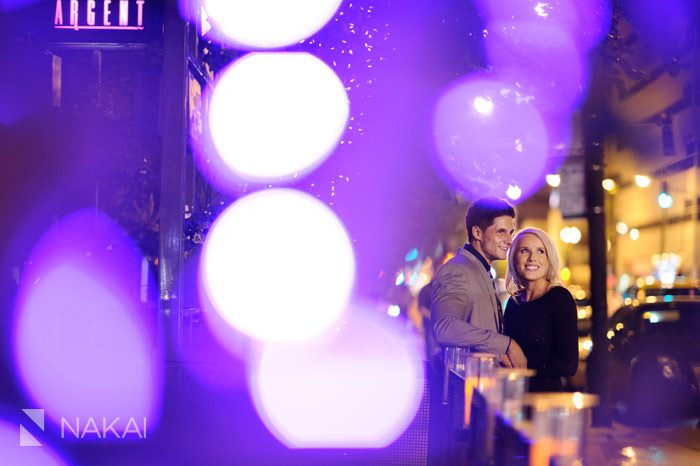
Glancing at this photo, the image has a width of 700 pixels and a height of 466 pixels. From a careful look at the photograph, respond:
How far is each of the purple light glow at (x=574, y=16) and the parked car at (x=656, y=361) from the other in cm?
683

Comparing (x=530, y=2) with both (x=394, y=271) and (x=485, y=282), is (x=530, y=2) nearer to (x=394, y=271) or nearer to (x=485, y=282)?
(x=485, y=282)

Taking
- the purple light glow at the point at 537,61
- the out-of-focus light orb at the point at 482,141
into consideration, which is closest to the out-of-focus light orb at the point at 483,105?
the out-of-focus light orb at the point at 482,141

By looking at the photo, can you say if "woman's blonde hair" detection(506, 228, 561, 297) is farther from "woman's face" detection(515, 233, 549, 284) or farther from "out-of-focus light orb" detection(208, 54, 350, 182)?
"out-of-focus light orb" detection(208, 54, 350, 182)

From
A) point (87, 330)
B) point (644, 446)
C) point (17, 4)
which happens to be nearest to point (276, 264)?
point (87, 330)

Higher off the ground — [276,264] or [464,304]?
[276,264]

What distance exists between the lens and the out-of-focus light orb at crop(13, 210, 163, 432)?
602cm

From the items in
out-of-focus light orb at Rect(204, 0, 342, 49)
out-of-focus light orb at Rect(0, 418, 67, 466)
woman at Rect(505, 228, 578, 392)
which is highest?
out-of-focus light orb at Rect(204, 0, 342, 49)

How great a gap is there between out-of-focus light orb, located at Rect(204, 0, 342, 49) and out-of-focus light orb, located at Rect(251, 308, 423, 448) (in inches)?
110

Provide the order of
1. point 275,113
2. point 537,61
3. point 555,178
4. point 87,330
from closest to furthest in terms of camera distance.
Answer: point 87,330 < point 537,61 < point 275,113 < point 555,178

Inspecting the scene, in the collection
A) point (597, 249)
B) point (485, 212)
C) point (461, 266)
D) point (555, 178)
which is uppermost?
point (555, 178)

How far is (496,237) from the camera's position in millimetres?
5777

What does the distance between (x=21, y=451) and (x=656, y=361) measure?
31.5ft

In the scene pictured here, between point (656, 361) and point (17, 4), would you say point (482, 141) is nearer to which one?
point (17, 4)

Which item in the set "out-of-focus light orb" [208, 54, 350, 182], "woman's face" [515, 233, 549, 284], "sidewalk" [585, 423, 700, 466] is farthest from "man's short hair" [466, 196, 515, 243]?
"sidewalk" [585, 423, 700, 466]
